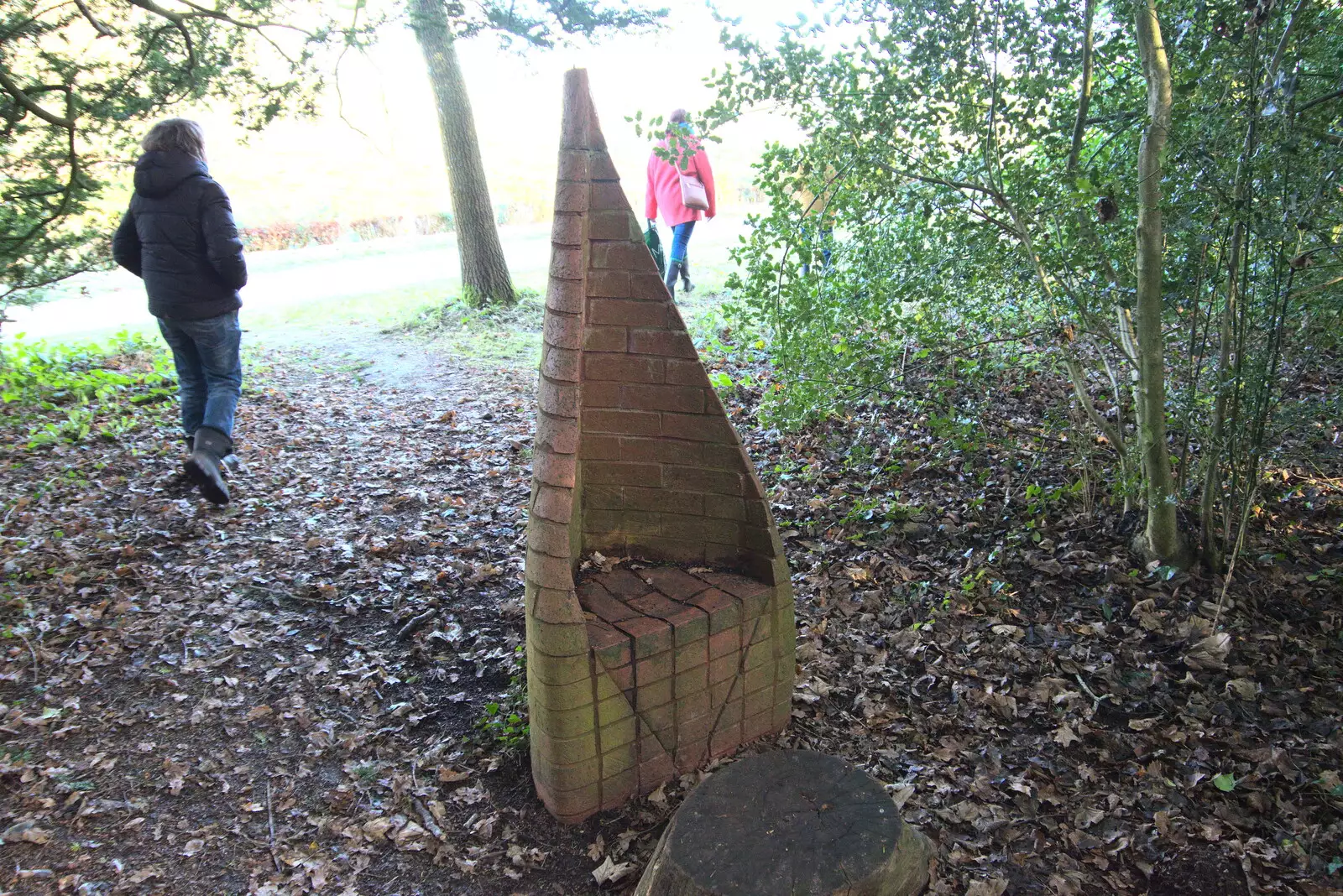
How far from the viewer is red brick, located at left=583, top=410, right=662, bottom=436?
3.02m

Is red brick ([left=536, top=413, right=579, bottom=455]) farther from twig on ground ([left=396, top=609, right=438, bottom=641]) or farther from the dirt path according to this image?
twig on ground ([left=396, top=609, right=438, bottom=641])

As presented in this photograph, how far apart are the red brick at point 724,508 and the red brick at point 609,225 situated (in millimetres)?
1001

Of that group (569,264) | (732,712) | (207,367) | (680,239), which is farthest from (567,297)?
(680,239)

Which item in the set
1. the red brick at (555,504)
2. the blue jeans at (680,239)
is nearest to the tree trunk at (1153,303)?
the red brick at (555,504)

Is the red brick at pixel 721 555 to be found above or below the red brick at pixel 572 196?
below

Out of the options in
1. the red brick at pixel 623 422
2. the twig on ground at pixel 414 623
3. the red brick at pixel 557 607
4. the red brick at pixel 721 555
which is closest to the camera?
the red brick at pixel 557 607

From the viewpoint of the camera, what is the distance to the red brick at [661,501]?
310 centimetres

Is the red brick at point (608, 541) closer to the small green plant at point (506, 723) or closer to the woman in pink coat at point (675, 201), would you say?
the small green plant at point (506, 723)

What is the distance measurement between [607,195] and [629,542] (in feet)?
4.28

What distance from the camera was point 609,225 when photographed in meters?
2.78

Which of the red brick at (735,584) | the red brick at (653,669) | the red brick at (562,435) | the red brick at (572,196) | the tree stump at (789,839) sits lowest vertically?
the tree stump at (789,839)

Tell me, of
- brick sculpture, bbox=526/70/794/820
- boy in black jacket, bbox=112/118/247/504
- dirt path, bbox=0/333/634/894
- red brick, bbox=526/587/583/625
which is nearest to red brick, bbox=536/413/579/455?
brick sculpture, bbox=526/70/794/820

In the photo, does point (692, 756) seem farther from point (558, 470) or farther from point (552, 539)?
point (558, 470)

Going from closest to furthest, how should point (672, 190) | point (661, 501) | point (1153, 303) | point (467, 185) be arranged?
point (661, 501) < point (1153, 303) < point (672, 190) < point (467, 185)
